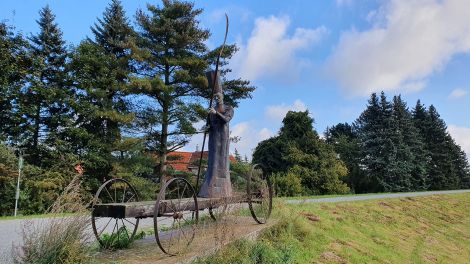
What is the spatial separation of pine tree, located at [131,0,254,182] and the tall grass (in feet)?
55.2

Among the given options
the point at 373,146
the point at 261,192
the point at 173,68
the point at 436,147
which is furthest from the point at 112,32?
the point at 436,147

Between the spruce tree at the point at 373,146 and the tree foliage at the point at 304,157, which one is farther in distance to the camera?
the spruce tree at the point at 373,146

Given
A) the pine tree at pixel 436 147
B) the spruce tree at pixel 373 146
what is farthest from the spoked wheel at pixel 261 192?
the pine tree at pixel 436 147

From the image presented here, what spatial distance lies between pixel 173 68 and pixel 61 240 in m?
19.4

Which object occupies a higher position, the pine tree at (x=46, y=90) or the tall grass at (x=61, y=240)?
the pine tree at (x=46, y=90)

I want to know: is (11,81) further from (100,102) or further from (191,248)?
(191,248)

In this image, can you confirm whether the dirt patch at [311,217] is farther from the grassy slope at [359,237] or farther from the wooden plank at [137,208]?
the wooden plank at [137,208]

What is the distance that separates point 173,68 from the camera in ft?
76.4

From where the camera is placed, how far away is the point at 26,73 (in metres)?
21.1

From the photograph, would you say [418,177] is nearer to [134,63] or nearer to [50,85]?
[134,63]

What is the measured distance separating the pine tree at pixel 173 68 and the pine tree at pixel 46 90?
14.2ft

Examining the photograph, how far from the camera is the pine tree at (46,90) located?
70.8 ft

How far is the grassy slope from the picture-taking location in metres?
6.95

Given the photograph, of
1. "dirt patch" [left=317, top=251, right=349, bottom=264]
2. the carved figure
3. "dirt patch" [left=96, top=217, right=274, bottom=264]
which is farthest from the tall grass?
"dirt patch" [left=317, top=251, right=349, bottom=264]
